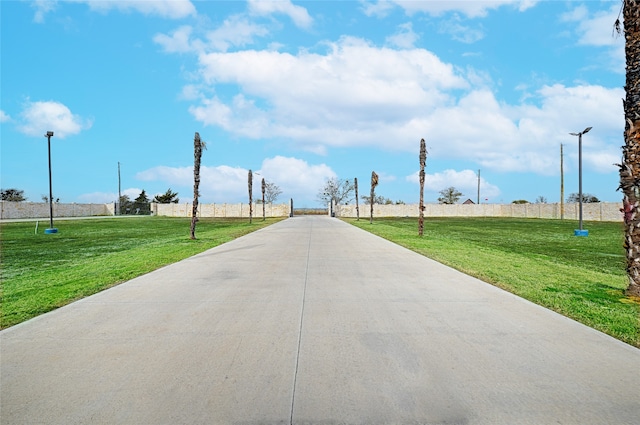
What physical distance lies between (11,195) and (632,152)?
292ft

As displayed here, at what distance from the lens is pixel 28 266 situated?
11891 mm

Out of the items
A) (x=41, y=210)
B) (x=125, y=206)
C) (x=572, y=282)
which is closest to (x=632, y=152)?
(x=572, y=282)

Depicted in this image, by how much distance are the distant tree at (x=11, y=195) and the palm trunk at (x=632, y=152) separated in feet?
288

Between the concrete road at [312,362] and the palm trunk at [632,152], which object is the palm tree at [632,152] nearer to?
the palm trunk at [632,152]

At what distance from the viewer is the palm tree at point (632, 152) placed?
23.5 ft

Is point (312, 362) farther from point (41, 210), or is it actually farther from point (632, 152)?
point (41, 210)

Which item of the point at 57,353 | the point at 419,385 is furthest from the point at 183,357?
the point at 419,385

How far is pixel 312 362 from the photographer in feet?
13.7

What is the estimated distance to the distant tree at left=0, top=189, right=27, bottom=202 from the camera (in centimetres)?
7381

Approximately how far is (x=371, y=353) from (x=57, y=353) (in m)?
3.22

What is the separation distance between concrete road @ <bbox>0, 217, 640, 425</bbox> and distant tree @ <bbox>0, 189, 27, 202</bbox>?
→ 8288 cm

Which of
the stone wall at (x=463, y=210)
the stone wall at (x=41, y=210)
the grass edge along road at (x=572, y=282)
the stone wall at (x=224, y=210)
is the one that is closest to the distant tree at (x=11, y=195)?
the stone wall at (x=41, y=210)

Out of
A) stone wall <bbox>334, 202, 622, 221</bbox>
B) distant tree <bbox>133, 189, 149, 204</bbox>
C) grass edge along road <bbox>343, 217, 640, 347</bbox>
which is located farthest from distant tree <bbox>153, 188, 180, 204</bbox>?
grass edge along road <bbox>343, 217, 640, 347</bbox>

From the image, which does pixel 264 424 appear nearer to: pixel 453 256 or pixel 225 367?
pixel 225 367
